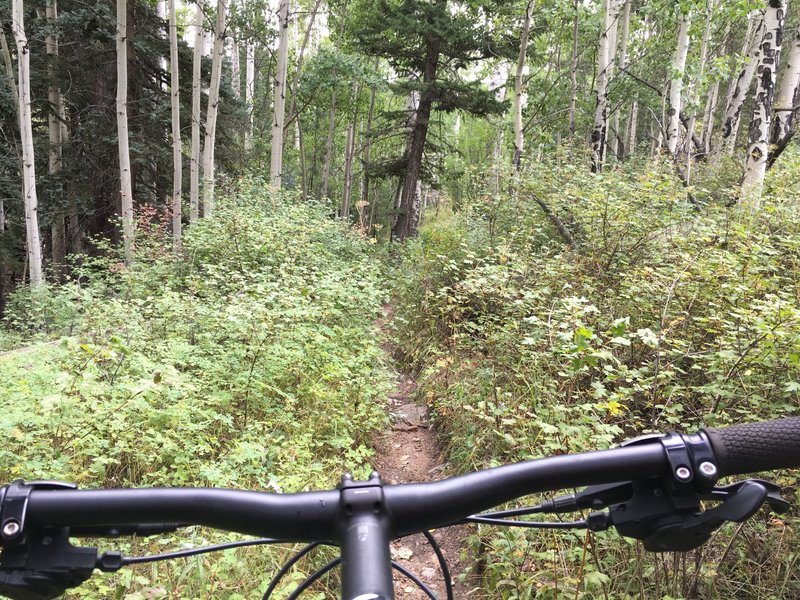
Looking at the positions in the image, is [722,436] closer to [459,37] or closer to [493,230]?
[493,230]

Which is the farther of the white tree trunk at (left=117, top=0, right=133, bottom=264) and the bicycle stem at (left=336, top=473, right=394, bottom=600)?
the white tree trunk at (left=117, top=0, right=133, bottom=264)

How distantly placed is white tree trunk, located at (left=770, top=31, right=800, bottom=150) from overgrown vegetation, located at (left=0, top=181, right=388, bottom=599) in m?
7.23

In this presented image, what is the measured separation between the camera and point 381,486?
0.83m

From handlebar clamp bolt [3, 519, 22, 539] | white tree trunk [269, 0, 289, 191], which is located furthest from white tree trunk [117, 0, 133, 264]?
handlebar clamp bolt [3, 519, 22, 539]

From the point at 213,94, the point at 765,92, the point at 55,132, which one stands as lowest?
the point at 765,92

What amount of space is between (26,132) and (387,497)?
13836 millimetres

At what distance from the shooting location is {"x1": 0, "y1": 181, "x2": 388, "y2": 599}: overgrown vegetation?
3158 millimetres

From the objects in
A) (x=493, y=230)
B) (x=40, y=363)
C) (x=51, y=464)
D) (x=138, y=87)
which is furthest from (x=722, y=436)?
(x=138, y=87)

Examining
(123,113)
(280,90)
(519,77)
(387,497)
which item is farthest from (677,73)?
(123,113)

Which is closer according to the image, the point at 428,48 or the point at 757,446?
the point at 757,446

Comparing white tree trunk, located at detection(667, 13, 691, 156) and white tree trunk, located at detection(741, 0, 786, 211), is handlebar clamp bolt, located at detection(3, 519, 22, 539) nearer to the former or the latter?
white tree trunk, located at detection(741, 0, 786, 211)

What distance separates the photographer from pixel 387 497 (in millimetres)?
835

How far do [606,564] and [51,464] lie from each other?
3.70m

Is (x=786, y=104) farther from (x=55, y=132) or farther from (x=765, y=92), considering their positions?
(x=55, y=132)
